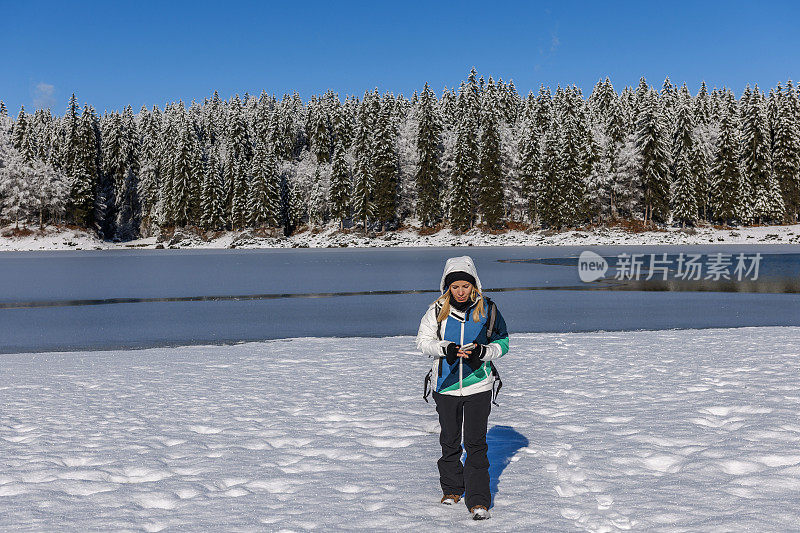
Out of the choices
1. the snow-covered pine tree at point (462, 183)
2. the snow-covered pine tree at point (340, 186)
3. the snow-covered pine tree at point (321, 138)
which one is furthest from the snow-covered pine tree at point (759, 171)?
the snow-covered pine tree at point (321, 138)

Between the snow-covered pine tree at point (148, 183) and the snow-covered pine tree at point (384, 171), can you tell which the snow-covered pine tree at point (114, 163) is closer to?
the snow-covered pine tree at point (148, 183)

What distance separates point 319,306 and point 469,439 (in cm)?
2088

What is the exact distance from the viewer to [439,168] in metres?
95.7

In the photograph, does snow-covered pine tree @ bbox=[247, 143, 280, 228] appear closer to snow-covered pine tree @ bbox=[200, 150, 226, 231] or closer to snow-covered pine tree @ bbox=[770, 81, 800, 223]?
snow-covered pine tree @ bbox=[200, 150, 226, 231]

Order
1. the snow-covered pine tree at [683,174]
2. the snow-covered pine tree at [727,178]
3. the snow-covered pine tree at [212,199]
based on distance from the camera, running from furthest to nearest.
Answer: the snow-covered pine tree at [212,199], the snow-covered pine tree at [727,178], the snow-covered pine tree at [683,174]

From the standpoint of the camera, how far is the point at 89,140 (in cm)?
11125

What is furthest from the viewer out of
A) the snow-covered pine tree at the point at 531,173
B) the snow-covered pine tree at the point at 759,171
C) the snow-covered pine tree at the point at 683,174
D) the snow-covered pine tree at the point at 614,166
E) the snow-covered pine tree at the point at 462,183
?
the snow-covered pine tree at the point at 531,173

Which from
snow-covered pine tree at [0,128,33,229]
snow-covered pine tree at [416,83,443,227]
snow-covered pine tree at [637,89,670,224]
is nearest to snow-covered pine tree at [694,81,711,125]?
snow-covered pine tree at [637,89,670,224]

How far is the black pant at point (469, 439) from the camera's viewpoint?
209 inches

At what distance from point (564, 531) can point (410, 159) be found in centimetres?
10165

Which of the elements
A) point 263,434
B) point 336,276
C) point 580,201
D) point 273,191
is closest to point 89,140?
point 273,191

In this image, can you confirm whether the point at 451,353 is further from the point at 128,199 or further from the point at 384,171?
the point at 128,199

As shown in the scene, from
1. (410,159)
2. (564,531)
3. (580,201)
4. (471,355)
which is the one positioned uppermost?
(410,159)

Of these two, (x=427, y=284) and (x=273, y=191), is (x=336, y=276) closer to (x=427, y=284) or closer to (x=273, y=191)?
(x=427, y=284)
